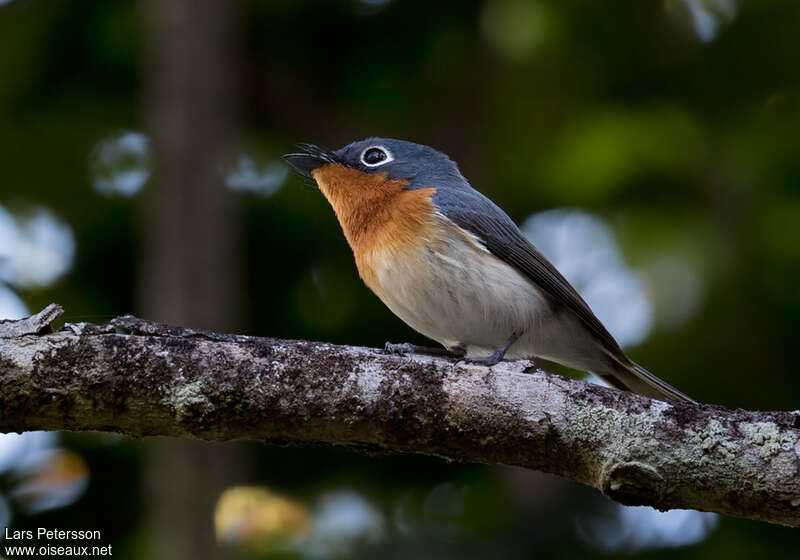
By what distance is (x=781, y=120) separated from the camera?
6.56m

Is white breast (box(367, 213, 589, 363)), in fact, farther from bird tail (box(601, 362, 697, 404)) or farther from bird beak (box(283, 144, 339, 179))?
bird beak (box(283, 144, 339, 179))

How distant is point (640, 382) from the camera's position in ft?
17.7

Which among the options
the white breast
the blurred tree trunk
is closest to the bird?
the white breast

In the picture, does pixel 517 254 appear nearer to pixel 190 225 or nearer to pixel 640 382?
pixel 640 382

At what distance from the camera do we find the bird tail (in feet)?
16.6

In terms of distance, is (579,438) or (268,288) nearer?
(579,438)

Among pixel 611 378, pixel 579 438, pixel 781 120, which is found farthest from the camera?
pixel 781 120

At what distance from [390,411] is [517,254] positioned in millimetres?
2100

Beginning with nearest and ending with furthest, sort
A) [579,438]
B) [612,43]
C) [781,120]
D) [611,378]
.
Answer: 1. [579,438]
2. [611,378]
3. [781,120]
4. [612,43]

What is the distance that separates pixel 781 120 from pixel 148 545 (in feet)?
16.6

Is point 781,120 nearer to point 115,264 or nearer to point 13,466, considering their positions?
point 115,264

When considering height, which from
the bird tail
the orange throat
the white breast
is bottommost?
the bird tail

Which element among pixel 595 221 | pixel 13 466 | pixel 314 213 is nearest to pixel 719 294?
pixel 595 221

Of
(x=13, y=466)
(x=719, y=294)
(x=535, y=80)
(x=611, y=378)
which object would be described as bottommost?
(x=13, y=466)
